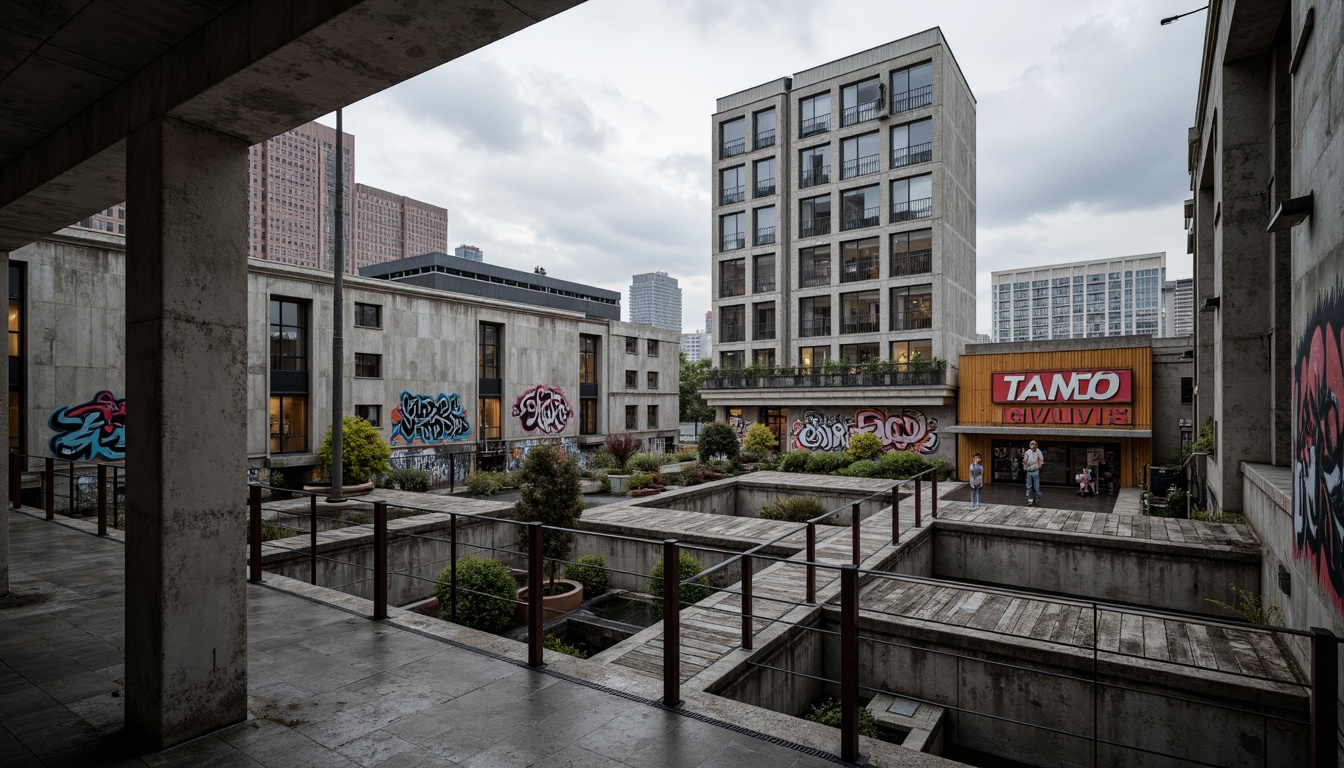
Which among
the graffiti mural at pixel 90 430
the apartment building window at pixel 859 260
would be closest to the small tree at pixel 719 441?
the apartment building window at pixel 859 260

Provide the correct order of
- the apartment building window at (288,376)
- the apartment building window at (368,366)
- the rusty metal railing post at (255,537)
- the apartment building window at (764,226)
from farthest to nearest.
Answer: the apartment building window at (764,226), the apartment building window at (368,366), the apartment building window at (288,376), the rusty metal railing post at (255,537)

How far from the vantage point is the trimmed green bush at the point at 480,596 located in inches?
364

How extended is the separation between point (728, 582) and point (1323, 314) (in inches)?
318

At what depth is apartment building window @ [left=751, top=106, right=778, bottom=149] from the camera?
1459 inches

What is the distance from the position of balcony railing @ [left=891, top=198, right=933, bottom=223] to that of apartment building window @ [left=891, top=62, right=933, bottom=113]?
4.72 meters

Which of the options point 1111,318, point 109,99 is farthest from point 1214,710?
point 1111,318

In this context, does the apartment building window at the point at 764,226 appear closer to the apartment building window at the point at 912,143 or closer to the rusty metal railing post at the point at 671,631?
the apartment building window at the point at 912,143

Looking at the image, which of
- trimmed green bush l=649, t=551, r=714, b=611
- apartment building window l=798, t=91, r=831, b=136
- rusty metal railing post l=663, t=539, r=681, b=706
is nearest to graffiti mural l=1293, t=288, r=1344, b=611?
rusty metal railing post l=663, t=539, r=681, b=706

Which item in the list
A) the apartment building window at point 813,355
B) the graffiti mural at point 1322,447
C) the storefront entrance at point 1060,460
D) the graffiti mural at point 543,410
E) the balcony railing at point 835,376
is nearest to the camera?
the graffiti mural at point 1322,447

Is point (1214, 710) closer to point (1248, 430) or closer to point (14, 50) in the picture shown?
point (1248, 430)

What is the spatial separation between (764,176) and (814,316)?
8770 millimetres

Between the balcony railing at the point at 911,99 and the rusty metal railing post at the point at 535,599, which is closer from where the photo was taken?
the rusty metal railing post at the point at 535,599

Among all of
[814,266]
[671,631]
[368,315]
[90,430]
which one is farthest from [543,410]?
[671,631]

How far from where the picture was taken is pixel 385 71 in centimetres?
371
